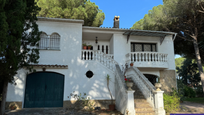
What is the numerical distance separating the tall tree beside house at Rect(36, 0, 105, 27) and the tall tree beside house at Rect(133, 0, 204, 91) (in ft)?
20.5

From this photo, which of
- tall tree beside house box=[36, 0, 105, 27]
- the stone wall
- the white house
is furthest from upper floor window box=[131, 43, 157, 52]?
tall tree beside house box=[36, 0, 105, 27]

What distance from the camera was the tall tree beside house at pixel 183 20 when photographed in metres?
11.8

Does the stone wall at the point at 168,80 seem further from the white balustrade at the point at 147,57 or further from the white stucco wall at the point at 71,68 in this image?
the white stucco wall at the point at 71,68

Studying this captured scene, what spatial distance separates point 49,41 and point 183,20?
12.0 meters

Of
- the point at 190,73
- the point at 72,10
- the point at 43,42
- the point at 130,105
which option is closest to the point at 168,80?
the point at 130,105

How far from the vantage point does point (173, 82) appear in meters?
11.6

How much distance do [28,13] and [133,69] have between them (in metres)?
7.02

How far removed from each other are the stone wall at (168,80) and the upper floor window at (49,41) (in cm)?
881

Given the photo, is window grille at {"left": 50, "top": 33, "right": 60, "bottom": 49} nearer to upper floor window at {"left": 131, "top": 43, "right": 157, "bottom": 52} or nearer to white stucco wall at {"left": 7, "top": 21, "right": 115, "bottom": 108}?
white stucco wall at {"left": 7, "top": 21, "right": 115, "bottom": 108}

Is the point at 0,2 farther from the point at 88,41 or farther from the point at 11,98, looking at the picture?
the point at 88,41

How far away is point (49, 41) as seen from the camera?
10.2m

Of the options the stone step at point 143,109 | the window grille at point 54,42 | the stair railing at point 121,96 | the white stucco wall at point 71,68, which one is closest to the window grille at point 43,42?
the window grille at point 54,42

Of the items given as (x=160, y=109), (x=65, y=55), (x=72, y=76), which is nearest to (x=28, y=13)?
(x=65, y=55)

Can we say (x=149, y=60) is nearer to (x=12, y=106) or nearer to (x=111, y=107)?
(x=111, y=107)
